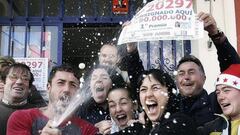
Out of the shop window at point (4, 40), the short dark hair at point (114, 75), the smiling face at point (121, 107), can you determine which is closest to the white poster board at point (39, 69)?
the shop window at point (4, 40)

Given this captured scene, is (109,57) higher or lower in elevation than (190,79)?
higher

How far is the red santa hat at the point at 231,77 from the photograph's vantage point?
3.80m


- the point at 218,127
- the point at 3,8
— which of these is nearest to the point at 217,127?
the point at 218,127

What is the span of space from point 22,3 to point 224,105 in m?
5.16

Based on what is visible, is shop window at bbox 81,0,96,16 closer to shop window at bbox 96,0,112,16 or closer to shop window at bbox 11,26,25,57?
shop window at bbox 96,0,112,16

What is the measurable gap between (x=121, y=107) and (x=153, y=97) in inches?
22.4

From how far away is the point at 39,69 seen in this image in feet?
21.9

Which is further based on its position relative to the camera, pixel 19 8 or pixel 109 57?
pixel 19 8

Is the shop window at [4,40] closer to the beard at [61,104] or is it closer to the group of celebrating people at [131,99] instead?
the group of celebrating people at [131,99]

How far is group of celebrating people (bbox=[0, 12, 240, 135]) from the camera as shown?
143 inches

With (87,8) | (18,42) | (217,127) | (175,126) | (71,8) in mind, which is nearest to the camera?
(175,126)

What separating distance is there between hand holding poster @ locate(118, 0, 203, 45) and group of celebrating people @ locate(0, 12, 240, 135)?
0.17 m

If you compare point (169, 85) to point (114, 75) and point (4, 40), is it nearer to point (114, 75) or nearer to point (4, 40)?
point (114, 75)

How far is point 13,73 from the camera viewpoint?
15.6 feet
